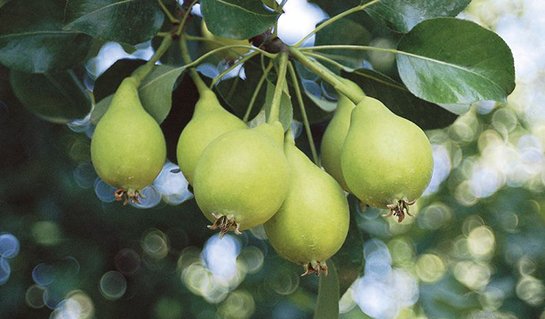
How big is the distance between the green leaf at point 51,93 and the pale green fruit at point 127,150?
48cm

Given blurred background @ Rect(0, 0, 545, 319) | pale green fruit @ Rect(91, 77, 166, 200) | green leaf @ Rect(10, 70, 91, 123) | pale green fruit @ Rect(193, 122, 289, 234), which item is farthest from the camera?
blurred background @ Rect(0, 0, 545, 319)

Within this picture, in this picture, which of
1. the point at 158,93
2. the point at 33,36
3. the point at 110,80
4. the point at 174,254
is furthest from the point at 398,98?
the point at 174,254

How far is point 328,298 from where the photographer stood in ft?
3.77

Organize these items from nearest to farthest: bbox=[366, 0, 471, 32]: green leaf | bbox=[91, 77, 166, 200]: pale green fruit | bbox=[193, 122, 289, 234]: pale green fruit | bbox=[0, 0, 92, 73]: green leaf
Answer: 1. bbox=[193, 122, 289, 234]: pale green fruit
2. bbox=[91, 77, 166, 200]: pale green fruit
3. bbox=[366, 0, 471, 32]: green leaf
4. bbox=[0, 0, 92, 73]: green leaf

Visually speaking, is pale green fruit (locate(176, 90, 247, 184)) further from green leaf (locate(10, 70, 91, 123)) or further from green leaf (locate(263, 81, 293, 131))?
green leaf (locate(10, 70, 91, 123))

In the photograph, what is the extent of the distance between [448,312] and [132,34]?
1.50m

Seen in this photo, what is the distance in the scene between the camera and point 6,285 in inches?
93.4

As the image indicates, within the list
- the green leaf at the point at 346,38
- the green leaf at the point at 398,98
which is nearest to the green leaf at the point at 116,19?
the green leaf at the point at 398,98

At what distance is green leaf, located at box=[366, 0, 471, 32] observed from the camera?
107 centimetres

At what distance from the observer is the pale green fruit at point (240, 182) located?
0.84m

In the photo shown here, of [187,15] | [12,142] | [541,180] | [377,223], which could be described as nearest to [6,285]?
[12,142]

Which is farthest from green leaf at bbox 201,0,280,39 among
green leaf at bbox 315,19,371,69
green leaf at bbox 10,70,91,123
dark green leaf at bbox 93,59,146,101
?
green leaf at bbox 10,70,91,123

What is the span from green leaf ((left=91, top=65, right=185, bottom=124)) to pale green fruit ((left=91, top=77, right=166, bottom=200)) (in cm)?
7

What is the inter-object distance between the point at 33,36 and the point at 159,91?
28 cm
